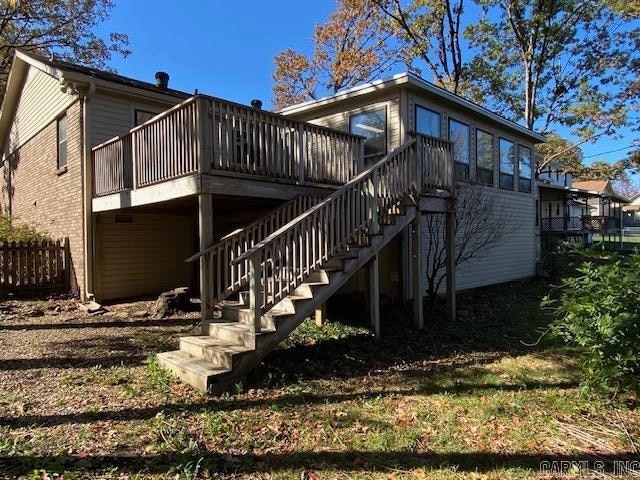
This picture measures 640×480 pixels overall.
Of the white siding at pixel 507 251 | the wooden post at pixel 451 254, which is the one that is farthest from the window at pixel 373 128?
the wooden post at pixel 451 254

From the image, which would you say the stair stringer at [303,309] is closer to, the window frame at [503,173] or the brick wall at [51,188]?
the window frame at [503,173]

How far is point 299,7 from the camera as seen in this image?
85.2ft

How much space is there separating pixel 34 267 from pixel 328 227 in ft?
27.5

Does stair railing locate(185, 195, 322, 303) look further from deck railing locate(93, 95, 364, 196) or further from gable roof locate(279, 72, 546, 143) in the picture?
gable roof locate(279, 72, 546, 143)

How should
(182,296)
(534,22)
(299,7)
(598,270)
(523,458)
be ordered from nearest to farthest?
1. (523,458)
2. (598,270)
3. (182,296)
4. (534,22)
5. (299,7)

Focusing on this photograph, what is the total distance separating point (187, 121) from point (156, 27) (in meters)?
13.8

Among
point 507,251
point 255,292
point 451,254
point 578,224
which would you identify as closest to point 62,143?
point 255,292

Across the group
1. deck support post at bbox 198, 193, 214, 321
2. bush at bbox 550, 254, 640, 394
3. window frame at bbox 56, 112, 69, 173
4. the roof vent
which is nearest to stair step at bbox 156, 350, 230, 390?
deck support post at bbox 198, 193, 214, 321

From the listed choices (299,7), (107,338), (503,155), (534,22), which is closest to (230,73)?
(299,7)

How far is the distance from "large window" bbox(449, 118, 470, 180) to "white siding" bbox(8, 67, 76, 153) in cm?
935

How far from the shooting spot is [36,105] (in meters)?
13.2

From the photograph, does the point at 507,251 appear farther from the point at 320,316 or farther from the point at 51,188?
the point at 51,188

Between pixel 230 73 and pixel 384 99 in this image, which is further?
pixel 230 73

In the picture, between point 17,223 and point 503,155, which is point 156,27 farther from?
point 503,155
